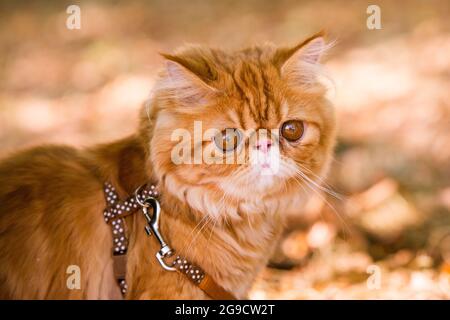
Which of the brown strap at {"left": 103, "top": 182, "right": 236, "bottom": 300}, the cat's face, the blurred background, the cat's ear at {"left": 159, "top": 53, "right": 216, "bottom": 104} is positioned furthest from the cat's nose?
the blurred background

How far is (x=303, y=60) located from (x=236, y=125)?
1.14 feet

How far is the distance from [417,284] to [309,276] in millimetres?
548

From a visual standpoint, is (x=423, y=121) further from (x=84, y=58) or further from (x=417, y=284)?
(x=84, y=58)

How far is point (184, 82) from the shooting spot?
5.52ft

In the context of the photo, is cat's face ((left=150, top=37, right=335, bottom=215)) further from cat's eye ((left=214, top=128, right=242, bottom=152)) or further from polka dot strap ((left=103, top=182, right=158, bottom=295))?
polka dot strap ((left=103, top=182, right=158, bottom=295))

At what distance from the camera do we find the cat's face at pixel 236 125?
169cm

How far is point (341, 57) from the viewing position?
3592mm

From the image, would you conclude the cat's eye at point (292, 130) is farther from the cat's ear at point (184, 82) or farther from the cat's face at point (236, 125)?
the cat's ear at point (184, 82)

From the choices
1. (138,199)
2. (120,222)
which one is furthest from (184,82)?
(120,222)

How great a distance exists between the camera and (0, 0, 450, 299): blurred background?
9.44 ft

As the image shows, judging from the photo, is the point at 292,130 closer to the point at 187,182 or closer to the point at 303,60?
the point at 303,60

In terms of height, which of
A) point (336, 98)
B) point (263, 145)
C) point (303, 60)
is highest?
point (303, 60)

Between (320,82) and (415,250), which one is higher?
(320,82)
